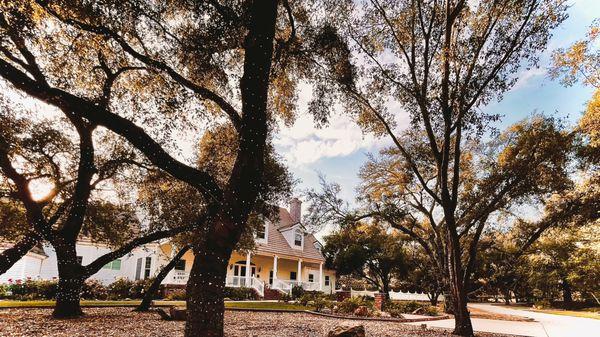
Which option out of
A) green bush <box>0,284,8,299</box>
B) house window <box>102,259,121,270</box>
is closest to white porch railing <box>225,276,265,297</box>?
house window <box>102,259,121,270</box>

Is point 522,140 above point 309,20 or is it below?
below

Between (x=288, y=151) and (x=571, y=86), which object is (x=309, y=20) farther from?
(x=571, y=86)

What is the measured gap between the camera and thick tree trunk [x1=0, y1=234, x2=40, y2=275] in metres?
8.87

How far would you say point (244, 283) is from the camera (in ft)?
81.6

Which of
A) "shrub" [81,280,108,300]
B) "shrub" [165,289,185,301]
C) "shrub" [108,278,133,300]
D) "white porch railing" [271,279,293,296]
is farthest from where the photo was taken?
"white porch railing" [271,279,293,296]

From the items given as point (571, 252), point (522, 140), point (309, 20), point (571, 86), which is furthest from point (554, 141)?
point (571, 252)

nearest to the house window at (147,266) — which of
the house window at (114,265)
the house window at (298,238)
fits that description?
the house window at (114,265)

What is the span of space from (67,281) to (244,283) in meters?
15.9

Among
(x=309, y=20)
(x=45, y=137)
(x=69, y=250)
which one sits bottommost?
(x=69, y=250)

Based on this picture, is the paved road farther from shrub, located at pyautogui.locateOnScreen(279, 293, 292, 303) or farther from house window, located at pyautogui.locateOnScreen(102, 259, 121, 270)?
house window, located at pyautogui.locateOnScreen(102, 259, 121, 270)

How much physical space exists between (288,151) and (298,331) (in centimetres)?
628

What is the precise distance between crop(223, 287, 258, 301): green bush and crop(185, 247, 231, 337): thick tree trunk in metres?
17.3

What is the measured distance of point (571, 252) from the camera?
31281mm

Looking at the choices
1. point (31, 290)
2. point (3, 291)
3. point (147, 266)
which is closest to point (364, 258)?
point (147, 266)
